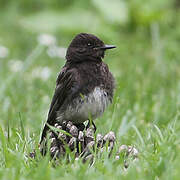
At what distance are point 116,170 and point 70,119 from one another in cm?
135

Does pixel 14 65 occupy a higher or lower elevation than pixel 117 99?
lower

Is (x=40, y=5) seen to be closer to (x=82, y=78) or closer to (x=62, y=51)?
(x=62, y=51)

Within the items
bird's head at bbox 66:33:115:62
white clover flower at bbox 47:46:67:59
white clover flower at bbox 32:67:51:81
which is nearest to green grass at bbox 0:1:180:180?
white clover flower at bbox 32:67:51:81

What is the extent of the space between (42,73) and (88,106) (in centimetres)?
285

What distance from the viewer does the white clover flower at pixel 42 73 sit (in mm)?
7175

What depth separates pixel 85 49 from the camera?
16.0 ft

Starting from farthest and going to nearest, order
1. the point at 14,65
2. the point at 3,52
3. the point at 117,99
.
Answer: the point at 3,52 → the point at 14,65 → the point at 117,99

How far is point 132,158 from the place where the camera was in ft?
12.6

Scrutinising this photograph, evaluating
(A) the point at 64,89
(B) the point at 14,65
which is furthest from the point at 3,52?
(A) the point at 64,89

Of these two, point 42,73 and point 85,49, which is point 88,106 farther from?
point 42,73

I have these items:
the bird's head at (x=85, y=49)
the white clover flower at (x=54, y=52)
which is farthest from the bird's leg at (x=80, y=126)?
the white clover flower at (x=54, y=52)

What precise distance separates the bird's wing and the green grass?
163 millimetres

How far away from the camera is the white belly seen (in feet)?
15.0

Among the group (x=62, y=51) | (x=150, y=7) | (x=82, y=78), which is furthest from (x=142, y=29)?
(x=82, y=78)
